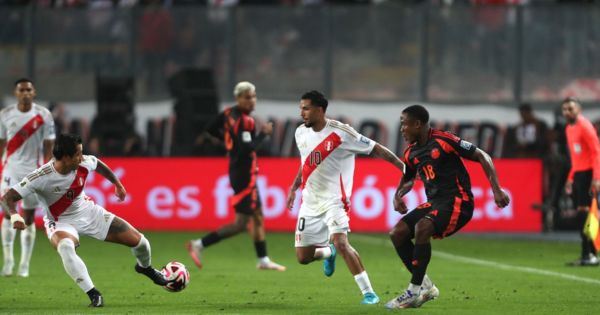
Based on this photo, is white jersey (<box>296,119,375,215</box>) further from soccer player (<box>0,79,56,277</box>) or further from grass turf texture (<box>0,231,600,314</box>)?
soccer player (<box>0,79,56,277</box>)

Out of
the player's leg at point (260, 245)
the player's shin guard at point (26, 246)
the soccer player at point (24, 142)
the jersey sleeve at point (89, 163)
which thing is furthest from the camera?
the player's leg at point (260, 245)

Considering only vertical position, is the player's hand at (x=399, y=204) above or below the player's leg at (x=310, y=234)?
above

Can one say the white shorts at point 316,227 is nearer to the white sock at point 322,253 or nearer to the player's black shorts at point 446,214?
the white sock at point 322,253

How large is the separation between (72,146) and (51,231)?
889 millimetres

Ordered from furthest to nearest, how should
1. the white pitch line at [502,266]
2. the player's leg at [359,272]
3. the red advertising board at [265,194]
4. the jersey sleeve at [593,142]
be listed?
1. the red advertising board at [265,194]
2. the jersey sleeve at [593,142]
3. the white pitch line at [502,266]
4. the player's leg at [359,272]

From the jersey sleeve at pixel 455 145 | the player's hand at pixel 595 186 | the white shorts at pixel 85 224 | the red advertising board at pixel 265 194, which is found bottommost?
the red advertising board at pixel 265 194

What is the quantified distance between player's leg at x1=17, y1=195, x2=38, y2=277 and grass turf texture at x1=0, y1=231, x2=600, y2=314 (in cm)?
15

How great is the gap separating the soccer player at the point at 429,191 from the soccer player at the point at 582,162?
531cm

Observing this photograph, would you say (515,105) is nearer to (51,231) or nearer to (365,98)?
(365,98)

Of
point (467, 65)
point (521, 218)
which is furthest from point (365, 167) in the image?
point (467, 65)

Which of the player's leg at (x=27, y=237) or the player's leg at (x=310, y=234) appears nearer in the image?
the player's leg at (x=310, y=234)

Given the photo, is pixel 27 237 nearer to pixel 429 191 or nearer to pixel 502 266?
pixel 429 191

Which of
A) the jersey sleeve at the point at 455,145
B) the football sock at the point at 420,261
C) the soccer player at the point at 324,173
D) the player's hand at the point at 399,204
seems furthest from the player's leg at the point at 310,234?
the jersey sleeve at the point at 455,145

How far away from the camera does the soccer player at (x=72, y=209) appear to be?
11.6 metres
